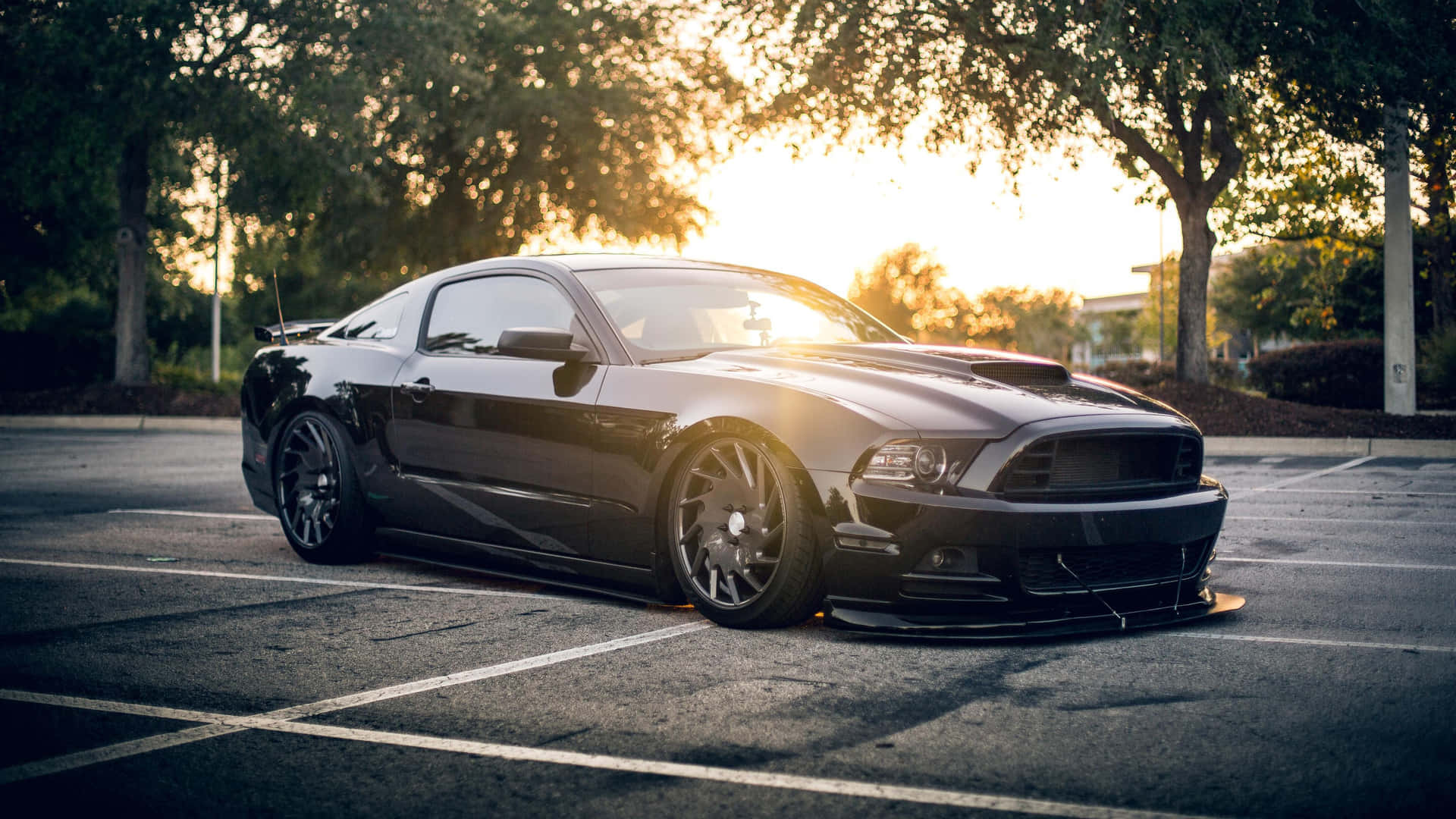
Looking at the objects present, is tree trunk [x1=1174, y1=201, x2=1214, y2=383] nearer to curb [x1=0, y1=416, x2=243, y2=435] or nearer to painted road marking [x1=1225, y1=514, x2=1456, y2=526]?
painted road marking [x1=1225, y1=514, x2=1456, y2=526]

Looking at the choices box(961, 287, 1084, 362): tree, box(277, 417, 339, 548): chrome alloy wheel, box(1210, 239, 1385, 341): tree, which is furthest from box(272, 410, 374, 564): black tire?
box(961, 287, 1084, 362): tree

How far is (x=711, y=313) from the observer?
18.6ft

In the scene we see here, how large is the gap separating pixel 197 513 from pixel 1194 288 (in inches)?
519

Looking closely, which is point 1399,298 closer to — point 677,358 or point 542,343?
point 677,358

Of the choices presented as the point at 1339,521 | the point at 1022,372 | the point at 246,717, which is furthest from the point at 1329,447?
the point at 246,717

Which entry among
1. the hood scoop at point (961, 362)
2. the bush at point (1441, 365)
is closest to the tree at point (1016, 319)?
the bush at point (1441, 365)

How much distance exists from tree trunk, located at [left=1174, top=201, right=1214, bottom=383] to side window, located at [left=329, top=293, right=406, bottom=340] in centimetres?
1292

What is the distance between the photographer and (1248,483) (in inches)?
422

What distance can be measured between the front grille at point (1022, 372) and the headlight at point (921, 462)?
0.63 meters

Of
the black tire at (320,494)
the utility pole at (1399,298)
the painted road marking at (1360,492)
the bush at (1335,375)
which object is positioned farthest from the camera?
the bush at (1335,375)

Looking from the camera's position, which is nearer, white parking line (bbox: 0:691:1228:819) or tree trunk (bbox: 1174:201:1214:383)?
white parking line (bbox: 0:691:1228:819)

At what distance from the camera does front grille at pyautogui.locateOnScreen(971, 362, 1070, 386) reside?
488cm

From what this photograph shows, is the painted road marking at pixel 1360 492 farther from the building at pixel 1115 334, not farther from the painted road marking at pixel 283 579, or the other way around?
the building at pixel 1115 334

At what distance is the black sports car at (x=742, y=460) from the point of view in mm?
4305
